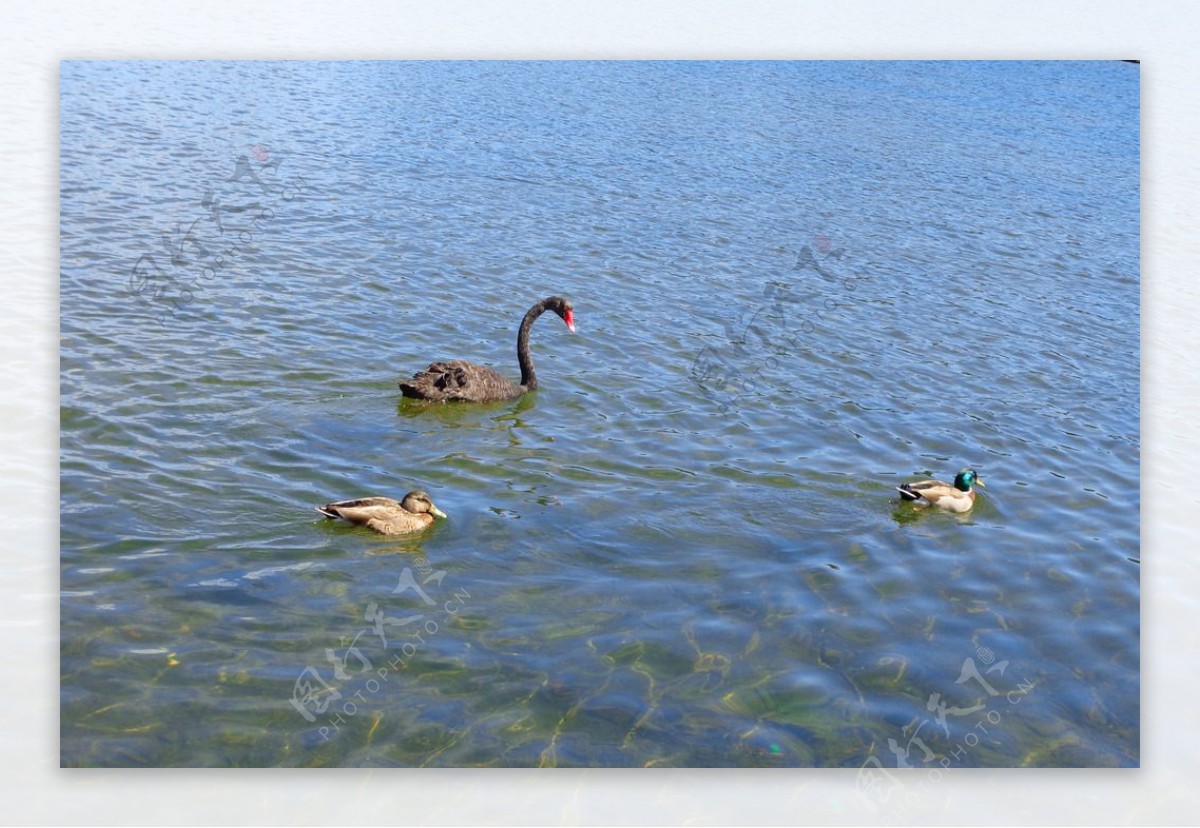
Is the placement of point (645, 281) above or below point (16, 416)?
above

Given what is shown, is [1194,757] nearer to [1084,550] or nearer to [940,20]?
[1084,550]

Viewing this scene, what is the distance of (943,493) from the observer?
12719 mm

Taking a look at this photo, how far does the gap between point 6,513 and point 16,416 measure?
72cm

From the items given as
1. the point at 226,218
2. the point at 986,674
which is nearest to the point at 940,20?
the point at 986,674

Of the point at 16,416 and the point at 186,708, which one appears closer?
the point at 186,708

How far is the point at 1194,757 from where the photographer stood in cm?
973

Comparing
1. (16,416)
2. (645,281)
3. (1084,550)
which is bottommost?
(1084,550)
